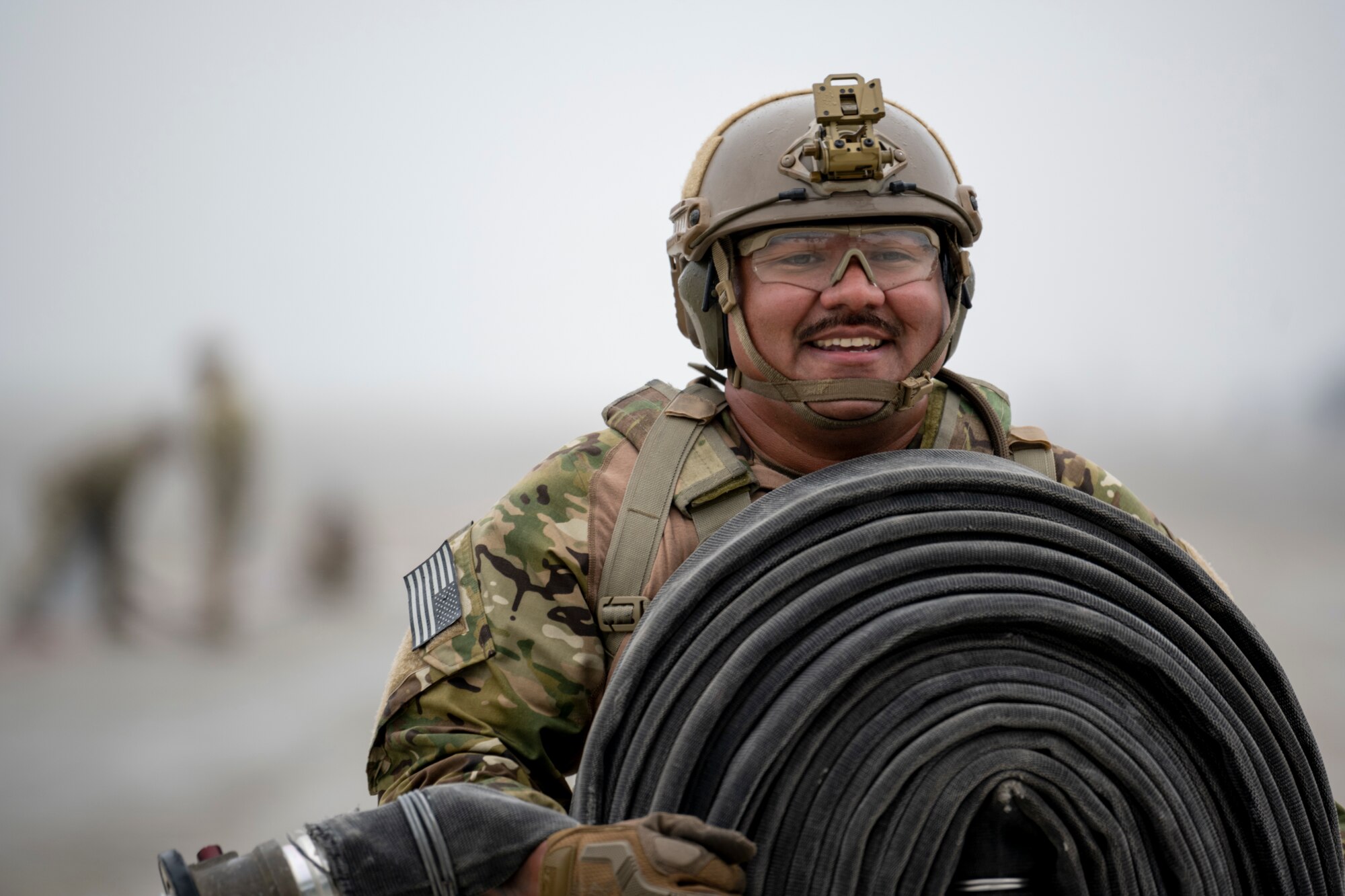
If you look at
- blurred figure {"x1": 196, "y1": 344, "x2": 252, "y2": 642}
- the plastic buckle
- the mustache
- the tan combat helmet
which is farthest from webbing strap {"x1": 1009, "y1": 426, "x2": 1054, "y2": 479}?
blurred figure {"x1": 196, "y1": 344, "x2": 252, "y2": 642}

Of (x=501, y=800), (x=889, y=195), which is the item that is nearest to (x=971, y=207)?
(x=889, y=195)

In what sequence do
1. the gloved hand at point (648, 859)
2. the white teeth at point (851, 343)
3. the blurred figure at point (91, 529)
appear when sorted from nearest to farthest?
the gloved hand at point (648, 859) < the white teeth at point (851, 343) < the blurred figure at point (91, 529)

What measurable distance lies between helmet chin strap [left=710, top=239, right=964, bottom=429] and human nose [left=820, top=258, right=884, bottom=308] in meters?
0.14

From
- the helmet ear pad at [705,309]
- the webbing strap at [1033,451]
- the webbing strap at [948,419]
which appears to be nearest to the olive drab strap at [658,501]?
the helmet ear pad at [705,309]

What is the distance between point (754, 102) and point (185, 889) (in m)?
1.72

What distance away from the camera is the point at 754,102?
2.31 meters

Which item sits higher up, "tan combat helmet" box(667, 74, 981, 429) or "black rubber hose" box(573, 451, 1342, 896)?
"tan combat helmet" box(667, 74, 981, 429)

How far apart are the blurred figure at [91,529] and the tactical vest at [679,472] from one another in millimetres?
3507

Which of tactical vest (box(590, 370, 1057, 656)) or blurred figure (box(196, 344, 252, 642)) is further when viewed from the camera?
blurred figure (box(196, 344, 252, 642))

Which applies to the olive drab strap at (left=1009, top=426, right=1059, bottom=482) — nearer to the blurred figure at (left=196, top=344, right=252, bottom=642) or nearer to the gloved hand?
the gloved hand

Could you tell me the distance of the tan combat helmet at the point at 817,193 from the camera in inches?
81.7

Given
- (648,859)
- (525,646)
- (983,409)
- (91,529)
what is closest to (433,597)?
(525,646)

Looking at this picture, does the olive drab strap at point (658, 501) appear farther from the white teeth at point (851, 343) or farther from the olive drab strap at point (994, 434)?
the olive drab strap at point (994, 434)

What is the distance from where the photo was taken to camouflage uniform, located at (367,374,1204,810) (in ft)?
6.59
